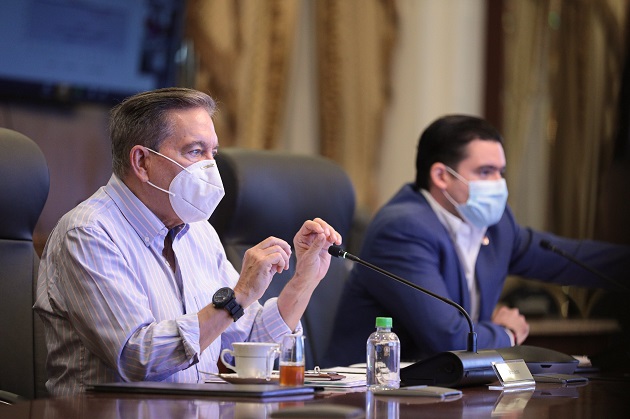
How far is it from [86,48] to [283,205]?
1.28 meters

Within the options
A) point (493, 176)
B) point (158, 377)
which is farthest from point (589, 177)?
point (158, 377)

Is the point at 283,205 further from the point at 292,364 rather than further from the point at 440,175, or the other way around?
the point at 292,364

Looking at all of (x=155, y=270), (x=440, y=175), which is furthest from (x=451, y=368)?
(x=440, y=175)

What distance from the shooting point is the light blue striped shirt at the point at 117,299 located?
1.82m

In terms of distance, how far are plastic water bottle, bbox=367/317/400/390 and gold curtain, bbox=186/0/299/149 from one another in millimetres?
2229

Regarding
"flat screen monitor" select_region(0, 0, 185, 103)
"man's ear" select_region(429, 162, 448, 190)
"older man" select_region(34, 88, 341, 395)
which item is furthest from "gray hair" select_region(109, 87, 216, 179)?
"flat screen monitor" select_region(0, 0, 185, 103)

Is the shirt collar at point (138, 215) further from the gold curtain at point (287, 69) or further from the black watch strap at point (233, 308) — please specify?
the gold curtain at point (287, 69)

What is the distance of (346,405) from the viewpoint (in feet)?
4.96

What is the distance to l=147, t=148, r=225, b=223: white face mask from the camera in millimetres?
2047

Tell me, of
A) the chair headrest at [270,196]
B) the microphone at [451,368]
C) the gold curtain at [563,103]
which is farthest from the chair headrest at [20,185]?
the gold curtain at [563,103]

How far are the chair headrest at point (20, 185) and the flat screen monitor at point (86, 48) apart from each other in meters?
1.27

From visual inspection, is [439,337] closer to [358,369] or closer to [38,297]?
[358,369]

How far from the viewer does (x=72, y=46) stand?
3.56 metres

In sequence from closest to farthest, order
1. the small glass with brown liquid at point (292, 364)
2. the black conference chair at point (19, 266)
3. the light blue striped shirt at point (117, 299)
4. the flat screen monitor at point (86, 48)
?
1. the small glass with brown liquid at point (292, 364)
2. the light blue striped shirt at point (117, 299)
3. the black conference chair at point (19, 266)
4. the flat screen monitor at point (86, 48)
